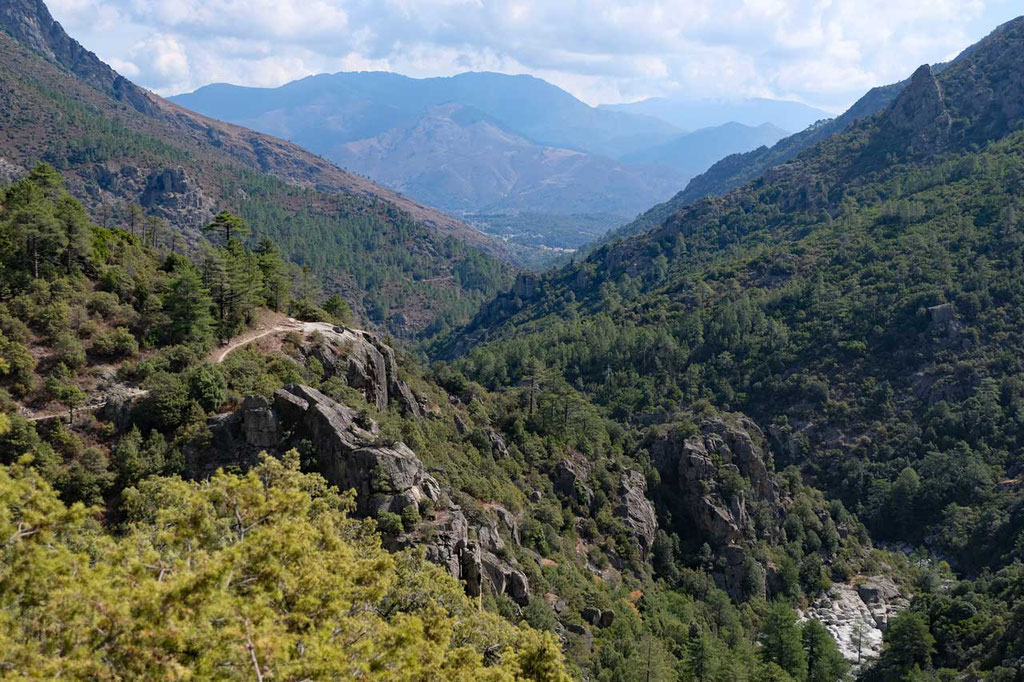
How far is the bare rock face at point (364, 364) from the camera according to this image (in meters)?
52.3

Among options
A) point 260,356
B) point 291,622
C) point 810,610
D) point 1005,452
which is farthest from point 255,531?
point 1005,452

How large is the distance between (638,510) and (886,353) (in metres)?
58.5

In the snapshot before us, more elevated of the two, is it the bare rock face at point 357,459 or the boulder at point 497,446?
the bare rock face at point 357,459

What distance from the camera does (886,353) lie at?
10275cm

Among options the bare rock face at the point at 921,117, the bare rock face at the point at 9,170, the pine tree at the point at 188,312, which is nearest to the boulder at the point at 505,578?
the pine tree at the point at 188,312

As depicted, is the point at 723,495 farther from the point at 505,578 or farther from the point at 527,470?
the point at 505,578

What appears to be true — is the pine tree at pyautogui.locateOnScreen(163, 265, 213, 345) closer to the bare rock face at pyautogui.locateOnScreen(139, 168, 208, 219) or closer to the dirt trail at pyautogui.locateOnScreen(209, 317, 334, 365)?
the dirt trail at pyautogui.locateOnScreen(209, 317, 334, 365)

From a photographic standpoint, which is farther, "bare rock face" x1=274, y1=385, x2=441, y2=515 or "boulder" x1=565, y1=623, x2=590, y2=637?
"boulder" x1=565, y1=623, x2=590, y2=637

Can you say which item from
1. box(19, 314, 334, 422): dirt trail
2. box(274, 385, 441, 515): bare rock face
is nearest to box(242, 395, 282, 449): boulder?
box(274, 385, 441, 515): bare rock face

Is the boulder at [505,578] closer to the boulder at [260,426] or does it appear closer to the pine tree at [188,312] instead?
the boulder at [260,426]

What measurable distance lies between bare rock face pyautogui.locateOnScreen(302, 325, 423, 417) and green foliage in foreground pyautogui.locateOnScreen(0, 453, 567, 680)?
27255 millimetres

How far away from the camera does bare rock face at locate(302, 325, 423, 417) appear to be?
5228 cm

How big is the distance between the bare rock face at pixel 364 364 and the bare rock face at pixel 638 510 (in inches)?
880

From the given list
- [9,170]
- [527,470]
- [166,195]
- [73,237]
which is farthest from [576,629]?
[166,195]
